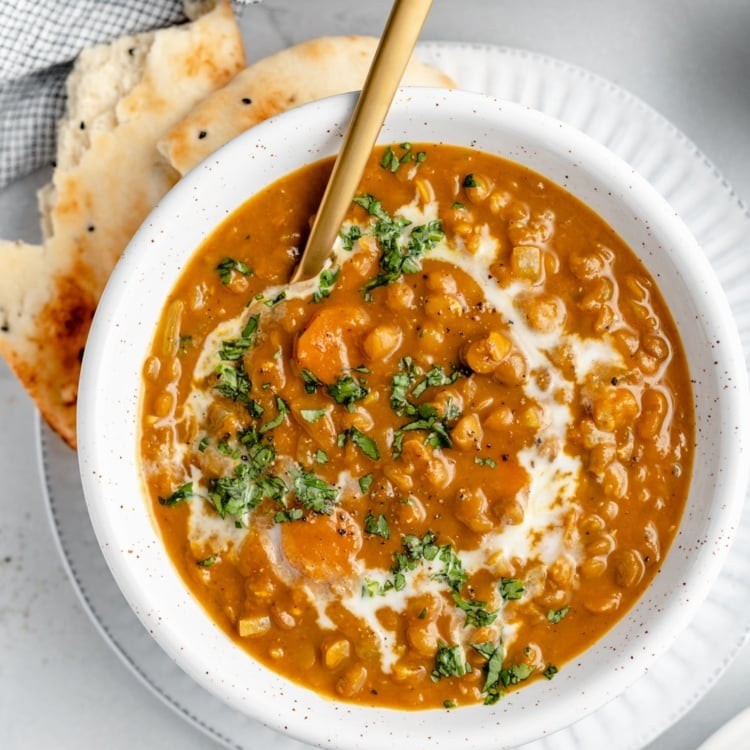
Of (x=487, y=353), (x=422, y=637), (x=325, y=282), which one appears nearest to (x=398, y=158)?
(x=325, y=282)

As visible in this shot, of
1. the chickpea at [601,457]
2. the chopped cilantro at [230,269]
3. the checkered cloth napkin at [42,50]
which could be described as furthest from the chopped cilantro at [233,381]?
the checkered cloth napkin at [42,50]

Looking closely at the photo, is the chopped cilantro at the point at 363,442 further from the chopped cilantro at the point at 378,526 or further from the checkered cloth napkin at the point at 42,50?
the checkered cloth napkin at the point at 42,50

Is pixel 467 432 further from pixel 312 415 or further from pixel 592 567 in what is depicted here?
pixel 592 567

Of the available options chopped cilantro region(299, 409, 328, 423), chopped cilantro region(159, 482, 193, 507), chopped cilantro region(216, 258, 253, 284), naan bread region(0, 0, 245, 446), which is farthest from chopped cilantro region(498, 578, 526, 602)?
naan bread region(0, 0, 245, 446)

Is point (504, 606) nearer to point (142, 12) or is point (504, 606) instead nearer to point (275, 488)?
point (275, 488)

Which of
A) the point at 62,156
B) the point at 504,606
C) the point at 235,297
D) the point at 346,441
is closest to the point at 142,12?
the point at 62,156
